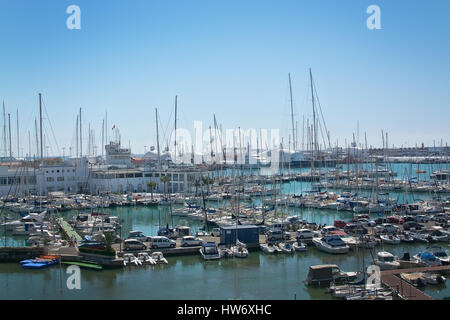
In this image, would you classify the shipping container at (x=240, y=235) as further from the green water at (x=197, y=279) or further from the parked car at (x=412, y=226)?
the parked car at (x=412, y=226)

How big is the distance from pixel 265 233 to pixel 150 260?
655 cm

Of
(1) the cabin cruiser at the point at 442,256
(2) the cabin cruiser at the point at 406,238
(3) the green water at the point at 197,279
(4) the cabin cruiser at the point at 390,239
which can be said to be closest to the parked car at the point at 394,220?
(2) the cabin cruiser at the point at 406,238

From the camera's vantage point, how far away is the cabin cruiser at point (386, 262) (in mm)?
15531

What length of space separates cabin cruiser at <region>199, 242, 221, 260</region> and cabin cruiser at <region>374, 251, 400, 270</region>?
6.07 meters

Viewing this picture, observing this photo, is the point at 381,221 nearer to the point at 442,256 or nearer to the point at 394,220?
the point at 394,220

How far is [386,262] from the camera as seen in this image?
51.5ft

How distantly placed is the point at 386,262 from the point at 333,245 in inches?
119

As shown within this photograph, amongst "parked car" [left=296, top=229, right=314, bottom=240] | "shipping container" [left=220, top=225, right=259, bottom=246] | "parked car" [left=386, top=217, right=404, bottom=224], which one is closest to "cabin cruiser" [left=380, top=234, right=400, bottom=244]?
"parked car" [left=296, top=229, right=314, bottom=240]

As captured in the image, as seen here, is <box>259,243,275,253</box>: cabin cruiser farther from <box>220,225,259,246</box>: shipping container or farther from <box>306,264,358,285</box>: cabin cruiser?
<box>306,264,358,285</box>: cabin cruiser

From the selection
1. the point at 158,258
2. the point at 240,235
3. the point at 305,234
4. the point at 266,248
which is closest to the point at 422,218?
the point at 305,234

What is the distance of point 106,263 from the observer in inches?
653

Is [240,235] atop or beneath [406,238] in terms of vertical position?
atop

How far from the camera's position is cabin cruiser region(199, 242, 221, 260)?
58.0 feet

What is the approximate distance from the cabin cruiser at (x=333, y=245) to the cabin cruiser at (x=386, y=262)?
2.03 metres
